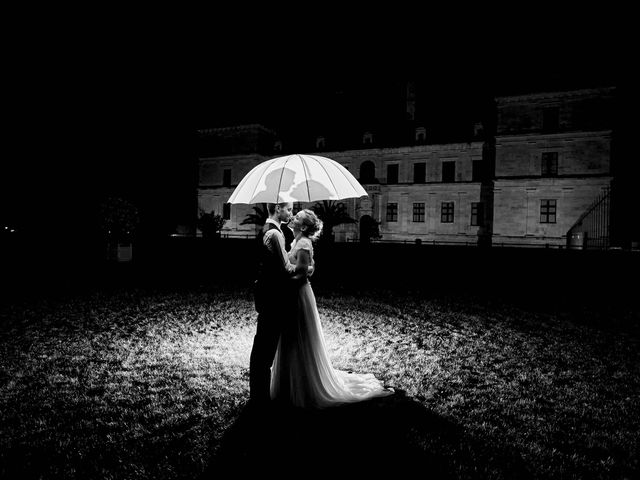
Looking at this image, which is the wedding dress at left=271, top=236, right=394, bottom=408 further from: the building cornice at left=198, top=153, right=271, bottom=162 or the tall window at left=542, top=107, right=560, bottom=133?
the building cornice at left=198, top=153, right=271, bottom=162

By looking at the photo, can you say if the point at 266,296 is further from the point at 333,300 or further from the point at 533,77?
the point at 533,77

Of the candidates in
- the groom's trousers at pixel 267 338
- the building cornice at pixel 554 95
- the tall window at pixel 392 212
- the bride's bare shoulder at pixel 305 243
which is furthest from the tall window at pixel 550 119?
the groom's trousers at pixel 267 338

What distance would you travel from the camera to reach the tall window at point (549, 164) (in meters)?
35.2

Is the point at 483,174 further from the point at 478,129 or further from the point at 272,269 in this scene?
the point at 272,269

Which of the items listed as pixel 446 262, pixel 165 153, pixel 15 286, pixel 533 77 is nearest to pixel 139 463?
pixel 15 286

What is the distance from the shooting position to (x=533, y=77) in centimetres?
3600

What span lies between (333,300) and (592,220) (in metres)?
29.7

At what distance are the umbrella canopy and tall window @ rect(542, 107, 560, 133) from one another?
3670cm

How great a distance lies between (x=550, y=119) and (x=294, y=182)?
124ft

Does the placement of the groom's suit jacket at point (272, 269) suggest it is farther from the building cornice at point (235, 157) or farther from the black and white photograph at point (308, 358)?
the building cornice at point (235, 157)

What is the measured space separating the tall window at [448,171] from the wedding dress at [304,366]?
128ft

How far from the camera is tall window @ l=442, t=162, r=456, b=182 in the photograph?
4072 cm

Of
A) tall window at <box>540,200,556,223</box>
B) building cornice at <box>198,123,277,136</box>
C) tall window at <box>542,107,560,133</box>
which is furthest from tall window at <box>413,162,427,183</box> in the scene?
building cornice at <box>198,123,277,136</box>

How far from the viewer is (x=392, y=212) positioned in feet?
142
